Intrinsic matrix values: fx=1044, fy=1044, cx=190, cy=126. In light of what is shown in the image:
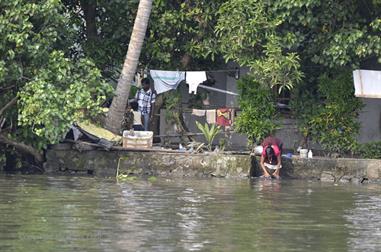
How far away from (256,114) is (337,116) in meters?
1.82

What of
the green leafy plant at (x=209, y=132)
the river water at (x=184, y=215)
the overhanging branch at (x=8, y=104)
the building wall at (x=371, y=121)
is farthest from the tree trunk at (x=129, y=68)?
the building wall at (x=371, y=121)

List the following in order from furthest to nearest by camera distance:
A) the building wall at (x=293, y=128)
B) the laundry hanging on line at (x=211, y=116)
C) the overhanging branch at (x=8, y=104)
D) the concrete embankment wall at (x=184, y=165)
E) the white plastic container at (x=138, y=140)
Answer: the building wall at (x=293, y=128), the laundry hanging on line at (x=211, y=116), the white plastic container at (x=138, y=140), the concrete embankment wall at (x=184, y=165), the overhanging branch at (x=8, y=104)

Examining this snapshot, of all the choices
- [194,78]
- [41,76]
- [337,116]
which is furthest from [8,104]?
[337,116]

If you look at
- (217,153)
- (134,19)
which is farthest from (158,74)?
(217,153)

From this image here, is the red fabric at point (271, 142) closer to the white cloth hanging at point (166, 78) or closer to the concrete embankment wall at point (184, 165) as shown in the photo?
the concrete embankment wall at point (184, 165)

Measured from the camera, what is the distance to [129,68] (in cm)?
2269

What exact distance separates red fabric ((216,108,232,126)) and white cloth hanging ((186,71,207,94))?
0.82m

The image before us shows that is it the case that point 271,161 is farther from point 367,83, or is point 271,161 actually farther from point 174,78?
point 174,78

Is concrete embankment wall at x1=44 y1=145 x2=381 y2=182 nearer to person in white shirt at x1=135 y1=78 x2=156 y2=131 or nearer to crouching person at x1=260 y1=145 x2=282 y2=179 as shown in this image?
crouching person at x1=260 y1=145 x2=282 y2=179

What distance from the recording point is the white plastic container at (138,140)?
2247 centimetres

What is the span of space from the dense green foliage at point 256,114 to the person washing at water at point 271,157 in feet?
3.61

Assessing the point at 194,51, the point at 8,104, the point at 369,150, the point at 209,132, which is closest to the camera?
the point at 8,104

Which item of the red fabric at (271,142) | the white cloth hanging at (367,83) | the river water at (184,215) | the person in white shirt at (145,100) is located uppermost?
the white cloth hanging at (367,83)

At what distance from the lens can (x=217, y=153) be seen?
22.4m
